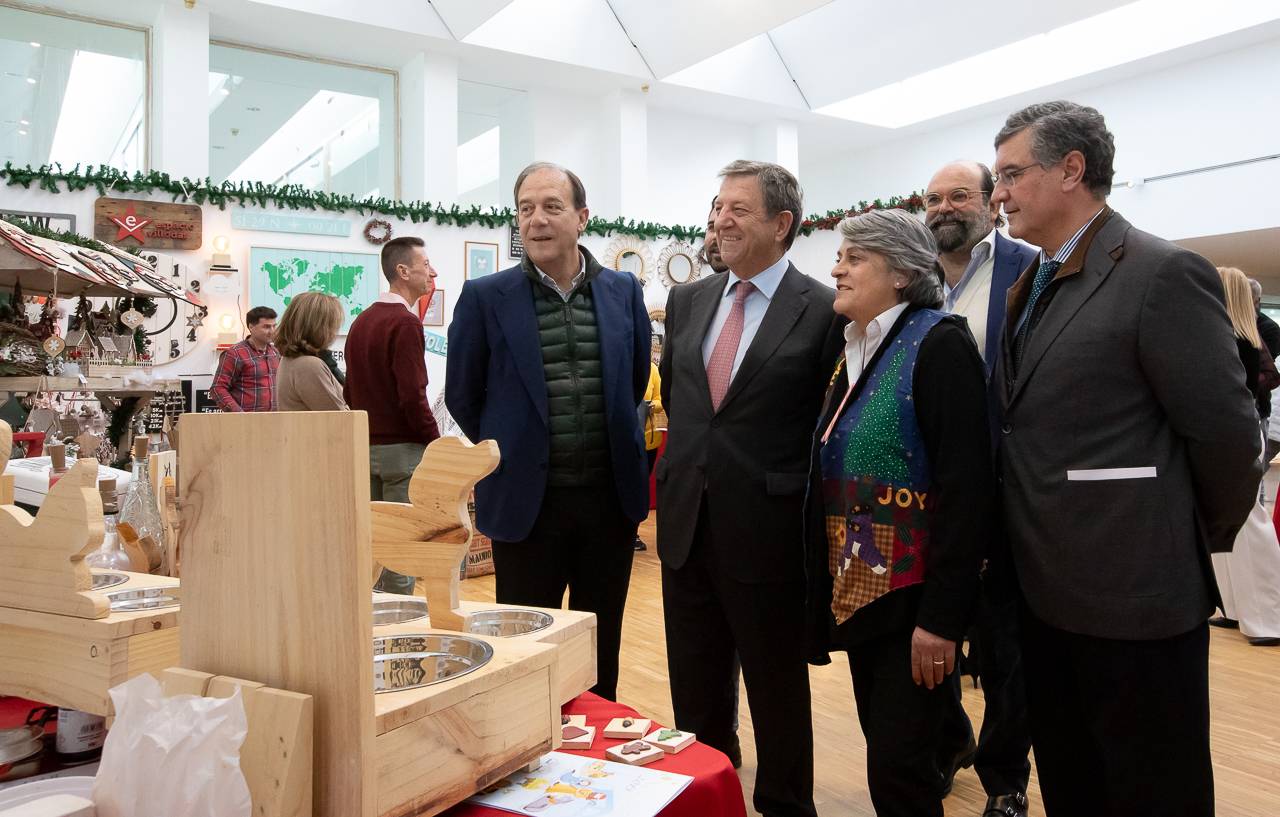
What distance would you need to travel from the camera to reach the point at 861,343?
1782mm

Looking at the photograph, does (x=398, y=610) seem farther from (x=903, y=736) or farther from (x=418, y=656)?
(x=903, y=736)

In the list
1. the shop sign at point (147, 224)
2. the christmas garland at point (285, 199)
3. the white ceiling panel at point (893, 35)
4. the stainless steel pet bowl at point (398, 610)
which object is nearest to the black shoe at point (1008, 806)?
the stainless steel pet bowl at point (398, 610)

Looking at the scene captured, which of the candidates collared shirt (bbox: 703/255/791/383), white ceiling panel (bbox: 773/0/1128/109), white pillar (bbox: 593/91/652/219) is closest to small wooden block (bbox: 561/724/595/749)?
collared shirt (bbox: 703/255/791/383)

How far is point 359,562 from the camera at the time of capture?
2.43ft

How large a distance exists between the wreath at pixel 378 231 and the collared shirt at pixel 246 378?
2735 millimetres

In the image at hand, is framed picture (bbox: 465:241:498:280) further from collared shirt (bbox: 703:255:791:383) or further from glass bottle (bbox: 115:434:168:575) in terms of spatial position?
glass bottle (bbox: 115:434:168:575)

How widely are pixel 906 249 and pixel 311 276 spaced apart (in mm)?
6575

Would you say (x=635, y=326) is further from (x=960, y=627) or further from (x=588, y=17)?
(x=588, y=17)

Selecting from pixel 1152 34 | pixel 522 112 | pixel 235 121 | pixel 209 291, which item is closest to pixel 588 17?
pixel 522 112

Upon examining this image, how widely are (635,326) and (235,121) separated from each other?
25.9 ft

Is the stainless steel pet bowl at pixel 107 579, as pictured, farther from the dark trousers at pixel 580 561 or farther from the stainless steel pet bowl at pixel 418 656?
the dark trousers at pixel 580 561

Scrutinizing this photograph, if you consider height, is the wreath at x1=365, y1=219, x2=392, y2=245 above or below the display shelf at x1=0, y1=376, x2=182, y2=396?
above

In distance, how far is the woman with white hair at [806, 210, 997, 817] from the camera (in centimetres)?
158

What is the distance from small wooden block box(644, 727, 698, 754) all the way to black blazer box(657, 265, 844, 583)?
0.76m
